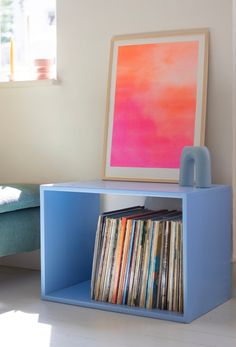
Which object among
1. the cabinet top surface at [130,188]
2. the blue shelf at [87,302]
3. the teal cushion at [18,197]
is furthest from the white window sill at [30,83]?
the blue shelf at [87,302]

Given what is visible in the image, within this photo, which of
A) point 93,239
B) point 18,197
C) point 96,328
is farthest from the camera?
point 93,239

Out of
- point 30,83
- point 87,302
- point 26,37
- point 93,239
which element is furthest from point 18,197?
point 26,37

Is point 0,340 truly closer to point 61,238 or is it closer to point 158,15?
point 61,238

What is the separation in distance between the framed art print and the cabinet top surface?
147 millimetres

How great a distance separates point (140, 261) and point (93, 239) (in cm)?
47

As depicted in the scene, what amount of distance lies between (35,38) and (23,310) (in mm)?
1469

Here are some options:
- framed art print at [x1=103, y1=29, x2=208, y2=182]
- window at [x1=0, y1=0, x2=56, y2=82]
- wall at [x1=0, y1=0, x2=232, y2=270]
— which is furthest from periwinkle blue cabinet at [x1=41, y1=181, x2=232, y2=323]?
window at [x1=0, y1=0, x2=56, y2=82]

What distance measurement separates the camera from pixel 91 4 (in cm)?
293

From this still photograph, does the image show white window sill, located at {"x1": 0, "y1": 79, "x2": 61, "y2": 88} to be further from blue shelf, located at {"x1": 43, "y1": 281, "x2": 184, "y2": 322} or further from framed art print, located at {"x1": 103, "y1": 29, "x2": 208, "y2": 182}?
blue shelf, located at {"x1": 43, "y1": 281, "x2": 184, "y2": 322}

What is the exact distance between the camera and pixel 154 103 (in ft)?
9.02

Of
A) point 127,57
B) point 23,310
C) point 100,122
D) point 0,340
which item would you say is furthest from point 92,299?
point 127,57

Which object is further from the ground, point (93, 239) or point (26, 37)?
point (26, 37)

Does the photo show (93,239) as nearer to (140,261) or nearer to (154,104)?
(140,261)

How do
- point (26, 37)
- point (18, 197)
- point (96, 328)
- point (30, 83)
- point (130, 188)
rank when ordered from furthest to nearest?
1. point (26, 37)
2. point (30, 83)
3. point (18, 197)
4. point (130, 188)
5. point (96, 328)
